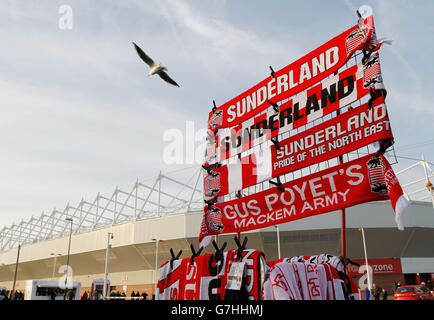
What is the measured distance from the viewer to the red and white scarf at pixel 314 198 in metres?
6.10

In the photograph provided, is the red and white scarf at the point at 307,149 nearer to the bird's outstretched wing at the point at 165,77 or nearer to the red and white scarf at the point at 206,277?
the bird's outstretched wing at the point at 165,77

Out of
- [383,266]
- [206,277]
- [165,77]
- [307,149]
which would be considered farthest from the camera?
[383,266]

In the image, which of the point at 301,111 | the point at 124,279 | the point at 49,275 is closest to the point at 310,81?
the point at 301,111

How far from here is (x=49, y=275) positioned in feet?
244

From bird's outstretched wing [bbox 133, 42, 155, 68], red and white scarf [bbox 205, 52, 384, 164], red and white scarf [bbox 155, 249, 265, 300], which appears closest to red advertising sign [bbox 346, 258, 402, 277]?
red and white scarf [bbox 205, 52, 384, 164]

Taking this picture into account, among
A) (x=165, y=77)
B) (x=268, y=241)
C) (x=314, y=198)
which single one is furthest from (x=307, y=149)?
(x=268, y=241)

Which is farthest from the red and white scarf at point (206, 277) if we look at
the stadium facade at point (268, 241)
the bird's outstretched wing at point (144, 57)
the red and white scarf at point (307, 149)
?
the stadium facade at point (268, 241)

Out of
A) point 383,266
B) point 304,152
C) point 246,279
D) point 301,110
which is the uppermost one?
point 301,110

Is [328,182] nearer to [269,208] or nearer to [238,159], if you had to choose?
[269,208]

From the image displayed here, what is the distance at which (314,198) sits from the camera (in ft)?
23.0

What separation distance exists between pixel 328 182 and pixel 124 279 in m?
57.8

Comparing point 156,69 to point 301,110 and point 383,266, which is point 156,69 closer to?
point 301,110

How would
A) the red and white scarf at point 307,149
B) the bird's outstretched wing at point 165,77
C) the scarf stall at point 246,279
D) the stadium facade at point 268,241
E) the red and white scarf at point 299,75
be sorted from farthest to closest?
1. the stadium facade at point 268,241
2. the bird's outstretched wing at point 165,77
3. the red and white scarf at point 299,75
4. the red and white scarf at point 307,149
5. the scarf stall at point 246,279
